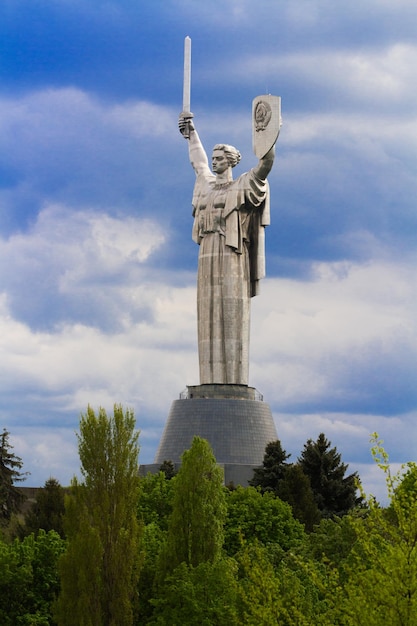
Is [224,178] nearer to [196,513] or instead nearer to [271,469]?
[271,469]

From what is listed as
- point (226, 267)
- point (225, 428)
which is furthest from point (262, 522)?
point (226, 267)

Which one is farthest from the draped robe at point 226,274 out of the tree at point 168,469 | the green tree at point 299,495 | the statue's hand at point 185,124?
the green tree at point 299,495

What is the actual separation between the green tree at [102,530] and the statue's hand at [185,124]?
26048 millimetres

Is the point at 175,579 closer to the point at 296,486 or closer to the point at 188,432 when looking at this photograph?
the point at 296,486

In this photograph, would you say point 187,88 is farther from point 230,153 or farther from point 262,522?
point 262,522

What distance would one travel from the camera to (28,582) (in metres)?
29.7

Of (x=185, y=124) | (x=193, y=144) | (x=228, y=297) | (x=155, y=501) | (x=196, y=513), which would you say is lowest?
(x=196, y=513)

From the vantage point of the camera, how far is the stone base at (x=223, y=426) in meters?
46.7

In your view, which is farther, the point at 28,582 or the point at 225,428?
the point at 225,428

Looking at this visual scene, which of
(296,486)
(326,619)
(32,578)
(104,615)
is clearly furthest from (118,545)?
(296,486)

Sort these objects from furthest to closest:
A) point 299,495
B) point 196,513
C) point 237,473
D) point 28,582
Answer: point 237,473 < point 299,495 < point 28,582 < point 196,513

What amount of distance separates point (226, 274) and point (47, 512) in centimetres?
1320

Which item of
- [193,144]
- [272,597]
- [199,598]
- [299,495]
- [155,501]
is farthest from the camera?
[193,144]

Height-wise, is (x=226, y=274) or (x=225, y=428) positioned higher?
(x=226, y=274)
